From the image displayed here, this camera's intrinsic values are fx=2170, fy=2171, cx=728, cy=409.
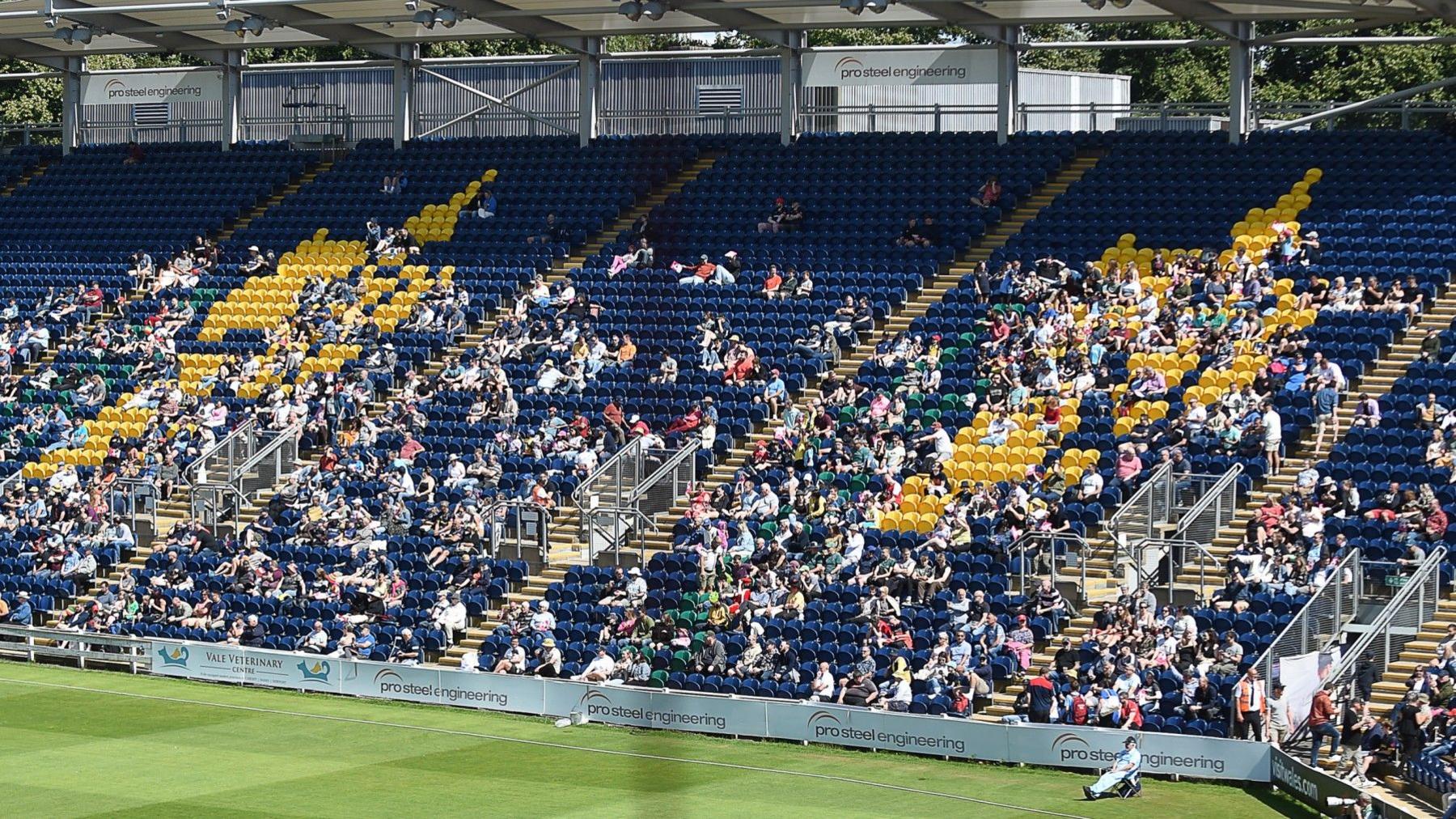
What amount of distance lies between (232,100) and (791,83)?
493 inches

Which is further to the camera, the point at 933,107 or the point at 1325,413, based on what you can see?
the point at 933,107

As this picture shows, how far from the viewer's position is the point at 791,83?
38938 millimetres

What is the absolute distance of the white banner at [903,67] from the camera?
3778cm

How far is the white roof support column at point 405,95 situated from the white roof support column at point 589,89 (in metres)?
3.59

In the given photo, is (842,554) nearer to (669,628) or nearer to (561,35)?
(669,628)

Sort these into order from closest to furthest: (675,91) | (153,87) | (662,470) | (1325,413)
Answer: (1325,413) < (662,470) < (675,91) < (153,87)

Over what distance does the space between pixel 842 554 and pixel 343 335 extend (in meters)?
12.4

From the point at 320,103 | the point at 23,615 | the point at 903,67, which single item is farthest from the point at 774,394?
the point at 320,103

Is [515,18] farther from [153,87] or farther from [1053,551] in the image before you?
[1053,551]

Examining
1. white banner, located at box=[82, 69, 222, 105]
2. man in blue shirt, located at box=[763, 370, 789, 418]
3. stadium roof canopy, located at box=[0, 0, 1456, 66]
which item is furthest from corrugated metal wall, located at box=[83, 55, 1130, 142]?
man in blue shirt, located at box=[763, 370, 789, 418]

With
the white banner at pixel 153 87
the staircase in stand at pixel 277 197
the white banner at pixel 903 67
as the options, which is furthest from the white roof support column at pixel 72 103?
the white banner at pixel 903 67

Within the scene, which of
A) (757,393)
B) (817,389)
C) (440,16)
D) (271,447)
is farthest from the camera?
(440,16)

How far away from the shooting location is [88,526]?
34.7 m

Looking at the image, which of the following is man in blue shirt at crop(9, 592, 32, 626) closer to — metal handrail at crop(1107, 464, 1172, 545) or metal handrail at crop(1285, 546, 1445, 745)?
metal handrail at crop(1107, 464, 1172, 545)
